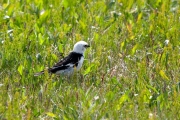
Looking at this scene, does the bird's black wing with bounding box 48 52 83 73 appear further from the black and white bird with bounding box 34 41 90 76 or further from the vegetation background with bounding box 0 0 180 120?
the vegetation background with bounding box 0 0 180 120

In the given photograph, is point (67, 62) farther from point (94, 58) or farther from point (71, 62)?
point (94, 58)

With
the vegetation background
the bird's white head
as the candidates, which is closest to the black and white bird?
the bird's white head

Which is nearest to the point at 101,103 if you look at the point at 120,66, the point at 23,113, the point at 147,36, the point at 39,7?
the point at 23,113

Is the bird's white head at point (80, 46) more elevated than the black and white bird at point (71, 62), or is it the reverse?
the bird's white head at point (80, 46)

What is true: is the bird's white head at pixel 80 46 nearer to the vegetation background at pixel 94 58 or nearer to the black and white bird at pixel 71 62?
the black and white bird at pixel 71 62

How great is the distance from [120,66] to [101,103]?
1.83 m

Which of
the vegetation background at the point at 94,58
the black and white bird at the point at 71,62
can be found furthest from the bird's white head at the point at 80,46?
the vegetation background at the point at 94,58

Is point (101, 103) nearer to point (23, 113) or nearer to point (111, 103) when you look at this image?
point (111, 103)

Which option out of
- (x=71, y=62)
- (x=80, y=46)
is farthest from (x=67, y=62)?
(x=80, y=46)

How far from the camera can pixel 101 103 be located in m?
7.24

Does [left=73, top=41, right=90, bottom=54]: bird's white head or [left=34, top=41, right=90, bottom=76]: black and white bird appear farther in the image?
[left=73, top=41, right=90, bottom=54]: bird's white head

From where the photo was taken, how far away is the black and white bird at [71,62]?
8915mm

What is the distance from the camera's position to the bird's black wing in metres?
8.88

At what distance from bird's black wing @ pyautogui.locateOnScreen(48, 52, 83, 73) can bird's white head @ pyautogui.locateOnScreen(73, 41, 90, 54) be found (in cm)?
6
